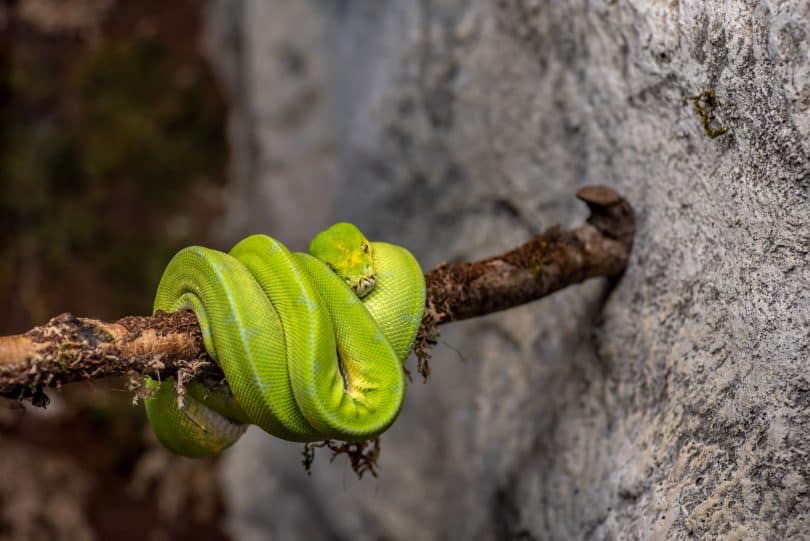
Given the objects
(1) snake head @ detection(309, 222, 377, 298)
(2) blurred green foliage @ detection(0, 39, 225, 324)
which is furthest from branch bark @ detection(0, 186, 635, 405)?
(2) blurred green foliage @ detection(0, 39, 225, 324)

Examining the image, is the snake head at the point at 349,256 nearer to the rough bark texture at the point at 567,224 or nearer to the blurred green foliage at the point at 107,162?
the rough bark texture at the point at 567,224

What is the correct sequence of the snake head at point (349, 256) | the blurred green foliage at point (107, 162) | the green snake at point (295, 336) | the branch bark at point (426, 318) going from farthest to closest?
the blurred green foliage at point (107, 162)
the snake head at point (349, 256)
the green snake at point (295, 336)
the branch bark at point (426, 318)

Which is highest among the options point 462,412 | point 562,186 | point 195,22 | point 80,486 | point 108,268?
point 195,22

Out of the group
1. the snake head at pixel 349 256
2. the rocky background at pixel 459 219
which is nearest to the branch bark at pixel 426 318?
the rocky background at pixel 459 219

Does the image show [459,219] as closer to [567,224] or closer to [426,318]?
[567,224]

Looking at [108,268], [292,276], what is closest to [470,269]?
[292,276]

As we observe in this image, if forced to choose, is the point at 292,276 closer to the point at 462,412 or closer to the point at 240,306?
the point at 240,306

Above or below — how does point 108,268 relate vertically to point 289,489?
above
